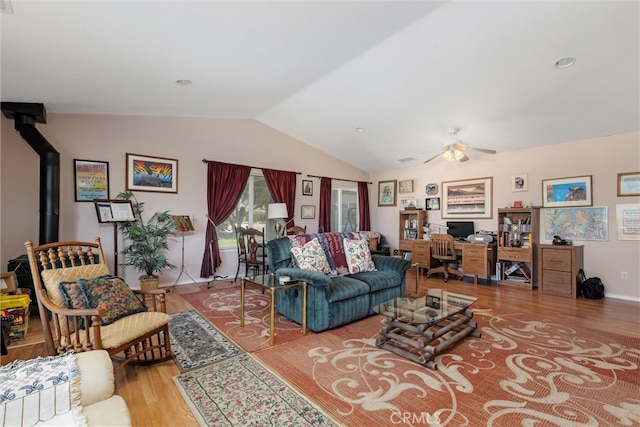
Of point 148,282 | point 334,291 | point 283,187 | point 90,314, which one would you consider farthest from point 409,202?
point 90,314

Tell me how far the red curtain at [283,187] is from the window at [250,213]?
139 mm

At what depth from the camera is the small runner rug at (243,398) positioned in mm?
1769

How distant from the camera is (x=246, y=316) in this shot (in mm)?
3500

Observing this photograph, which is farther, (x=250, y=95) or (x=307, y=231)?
(x=307, y=231)

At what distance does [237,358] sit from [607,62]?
15.0 ft

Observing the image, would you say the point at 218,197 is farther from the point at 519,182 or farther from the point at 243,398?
the point at 519,182

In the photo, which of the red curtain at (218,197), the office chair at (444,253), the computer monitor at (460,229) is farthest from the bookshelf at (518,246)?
the red curtain at (218,197)

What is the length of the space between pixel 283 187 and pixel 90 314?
4434mm

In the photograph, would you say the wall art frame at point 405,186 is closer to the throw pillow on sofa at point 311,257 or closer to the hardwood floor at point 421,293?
the hardwood floor at point 421,293

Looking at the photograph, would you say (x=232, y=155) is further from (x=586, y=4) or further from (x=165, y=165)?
(x=586, y=4)

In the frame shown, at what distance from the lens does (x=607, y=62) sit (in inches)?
119

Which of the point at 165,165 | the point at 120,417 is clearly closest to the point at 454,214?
the point at 165,165

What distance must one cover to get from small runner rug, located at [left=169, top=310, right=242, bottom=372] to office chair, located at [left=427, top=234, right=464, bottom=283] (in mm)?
4194

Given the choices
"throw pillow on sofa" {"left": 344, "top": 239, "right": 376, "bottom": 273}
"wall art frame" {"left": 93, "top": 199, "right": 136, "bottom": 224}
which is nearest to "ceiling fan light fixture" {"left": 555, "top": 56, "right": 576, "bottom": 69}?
"throw pillow on sofa" {"left": 344, "top": 239, "right": 376, "bottom": 273}
